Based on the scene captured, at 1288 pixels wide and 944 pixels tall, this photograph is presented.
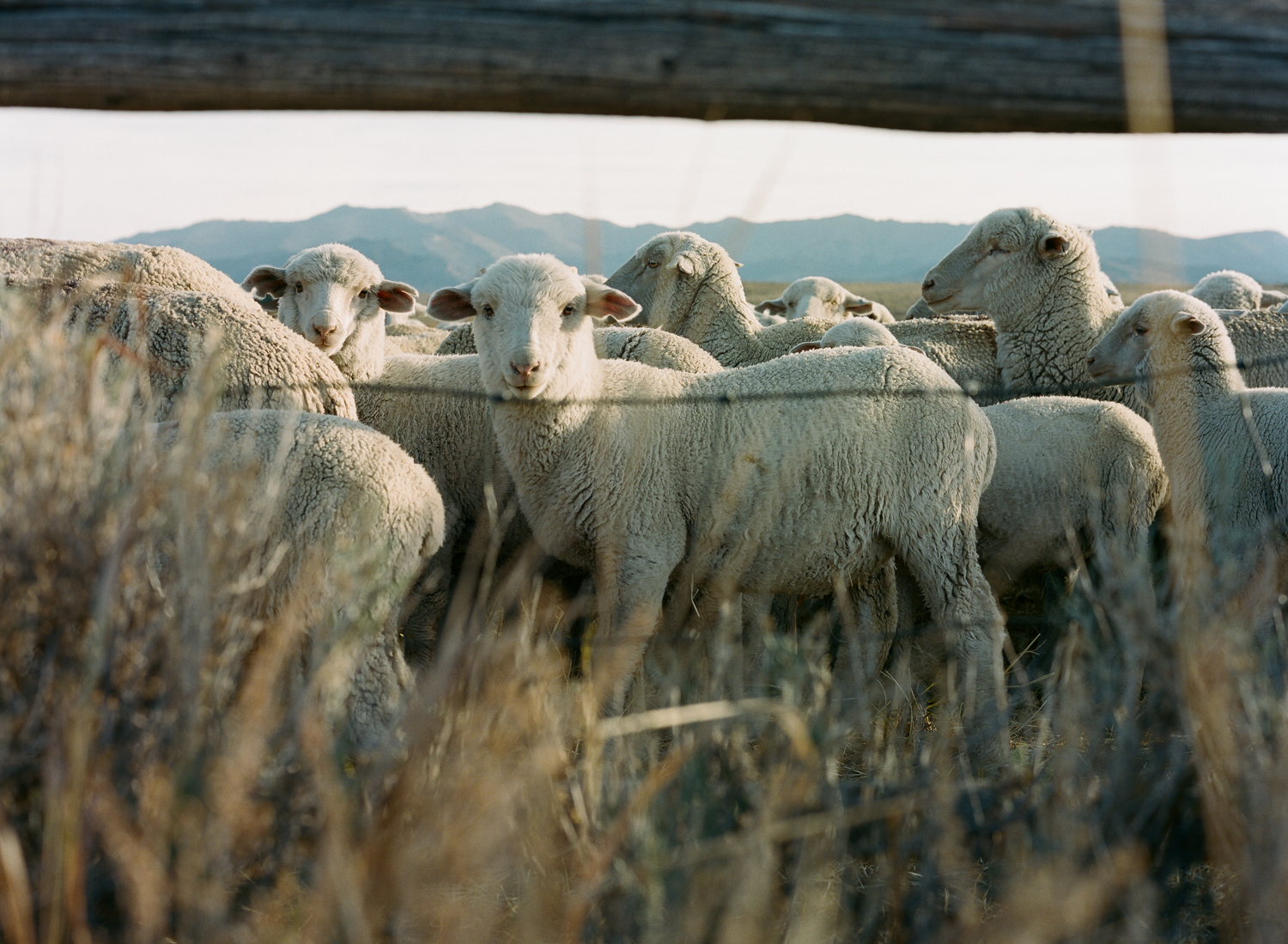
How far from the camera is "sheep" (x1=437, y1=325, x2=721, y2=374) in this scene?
18.5 ft

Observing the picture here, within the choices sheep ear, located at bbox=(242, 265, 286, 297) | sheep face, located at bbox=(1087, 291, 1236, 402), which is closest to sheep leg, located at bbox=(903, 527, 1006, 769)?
sheep face, located at bbox=(1087, 291, 1236, 402)

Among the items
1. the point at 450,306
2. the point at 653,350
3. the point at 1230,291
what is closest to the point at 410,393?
the point at 450,306

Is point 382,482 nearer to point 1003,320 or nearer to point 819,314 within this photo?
point 1003,320

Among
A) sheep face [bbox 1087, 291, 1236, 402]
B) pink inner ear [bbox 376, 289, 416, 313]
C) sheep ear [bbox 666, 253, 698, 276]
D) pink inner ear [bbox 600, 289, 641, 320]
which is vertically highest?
sheep ear [bbox 666, 253, 698, 276]

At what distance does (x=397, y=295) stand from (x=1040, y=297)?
3.73m

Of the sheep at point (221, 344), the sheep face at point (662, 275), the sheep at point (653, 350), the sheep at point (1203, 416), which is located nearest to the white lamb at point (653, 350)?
the sheep at point (653, 350)

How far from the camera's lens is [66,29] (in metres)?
2.03

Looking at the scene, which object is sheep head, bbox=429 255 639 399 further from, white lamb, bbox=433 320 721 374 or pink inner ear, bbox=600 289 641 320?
white lamb, bbox=433 320 721 374

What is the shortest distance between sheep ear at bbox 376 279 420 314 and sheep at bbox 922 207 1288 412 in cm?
307

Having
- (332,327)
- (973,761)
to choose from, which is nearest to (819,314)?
(332,327)

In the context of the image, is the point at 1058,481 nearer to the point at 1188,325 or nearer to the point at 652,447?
the point at 1188,325

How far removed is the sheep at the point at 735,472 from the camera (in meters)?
4.21

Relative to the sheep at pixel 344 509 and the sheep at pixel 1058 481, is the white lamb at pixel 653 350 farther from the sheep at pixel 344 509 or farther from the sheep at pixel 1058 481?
the sheep at pixel 344 509

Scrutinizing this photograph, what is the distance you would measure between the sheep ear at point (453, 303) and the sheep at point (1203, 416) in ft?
9.20
